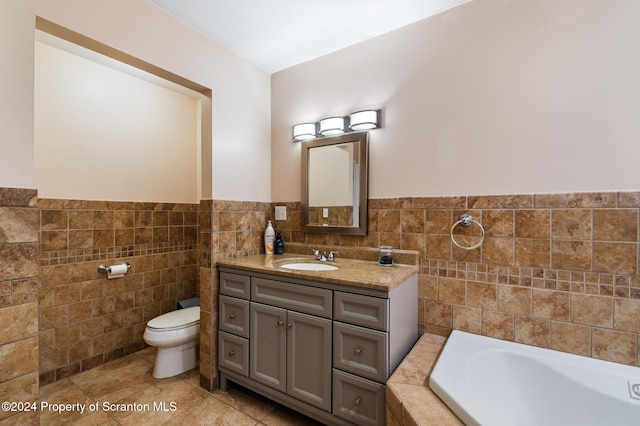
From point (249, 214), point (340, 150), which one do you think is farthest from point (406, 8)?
point (249, 214)

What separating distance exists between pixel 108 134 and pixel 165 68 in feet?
3.64

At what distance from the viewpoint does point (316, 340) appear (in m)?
1.58

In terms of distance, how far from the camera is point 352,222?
212 centimetres

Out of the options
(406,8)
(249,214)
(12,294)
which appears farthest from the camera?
(249,214)

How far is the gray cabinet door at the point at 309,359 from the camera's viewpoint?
60.2 inches

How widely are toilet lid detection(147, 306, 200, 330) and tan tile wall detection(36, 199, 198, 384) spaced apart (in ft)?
1.62

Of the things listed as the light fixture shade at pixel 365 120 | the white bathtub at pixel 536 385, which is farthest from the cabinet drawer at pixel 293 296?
the light fixture shade at pixel 365 120

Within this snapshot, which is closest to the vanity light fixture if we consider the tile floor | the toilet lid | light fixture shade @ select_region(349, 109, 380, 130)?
light fixture shade @ select_region(349, 109, 380, 130)

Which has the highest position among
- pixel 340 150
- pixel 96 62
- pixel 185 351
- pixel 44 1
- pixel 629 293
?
pixel 96 62

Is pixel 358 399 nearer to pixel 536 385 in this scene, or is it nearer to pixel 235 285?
pixel 536 385

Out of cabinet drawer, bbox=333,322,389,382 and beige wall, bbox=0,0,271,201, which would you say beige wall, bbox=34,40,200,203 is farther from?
cabinet drawer, bbox=333,322,389,382

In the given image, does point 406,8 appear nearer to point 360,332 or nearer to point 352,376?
point 360,332

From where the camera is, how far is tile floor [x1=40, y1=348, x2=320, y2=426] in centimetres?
170

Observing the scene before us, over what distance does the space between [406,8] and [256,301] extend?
2099 mm
